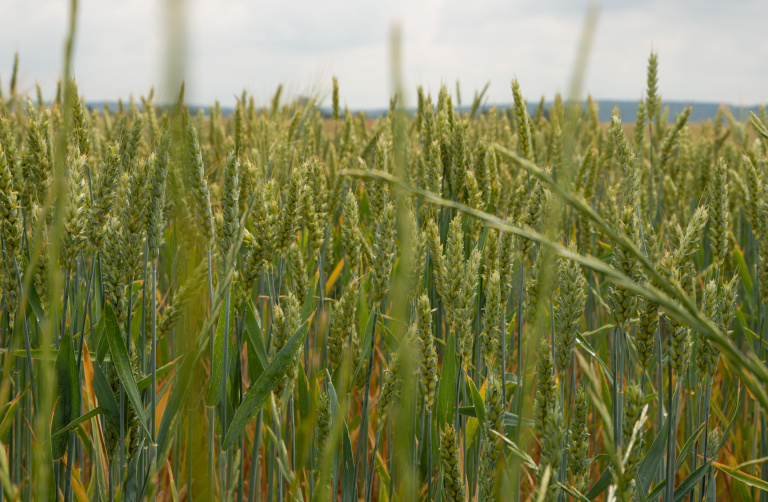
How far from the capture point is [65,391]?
92 cm

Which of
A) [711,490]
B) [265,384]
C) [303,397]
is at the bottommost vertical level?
[711,490]

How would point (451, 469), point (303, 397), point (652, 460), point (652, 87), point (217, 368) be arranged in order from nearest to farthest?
point (451, 469) → point (217, 368) → point (652, 460) → point (303, 397) → point (652, 87)

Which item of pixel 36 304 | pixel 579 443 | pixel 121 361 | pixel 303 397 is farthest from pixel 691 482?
pixel 36 304

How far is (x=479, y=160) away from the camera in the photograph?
149 cm

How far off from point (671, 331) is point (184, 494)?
3.68 ft

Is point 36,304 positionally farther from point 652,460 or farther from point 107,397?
point 652,460

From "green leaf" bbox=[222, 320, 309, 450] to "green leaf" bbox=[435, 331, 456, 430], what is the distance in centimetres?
29

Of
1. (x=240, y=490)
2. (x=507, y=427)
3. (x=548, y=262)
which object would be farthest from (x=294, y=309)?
(x=548, y=262)

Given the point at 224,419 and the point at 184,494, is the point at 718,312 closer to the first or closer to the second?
the point at 224,419

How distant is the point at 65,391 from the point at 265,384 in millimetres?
338

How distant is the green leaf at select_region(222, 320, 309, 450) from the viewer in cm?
83

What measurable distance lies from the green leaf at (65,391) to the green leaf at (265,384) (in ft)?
0.85

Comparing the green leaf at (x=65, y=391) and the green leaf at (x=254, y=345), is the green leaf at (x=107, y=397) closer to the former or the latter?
the green leaf at (x=65, y=391)

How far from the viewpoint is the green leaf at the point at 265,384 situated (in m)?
0.83
